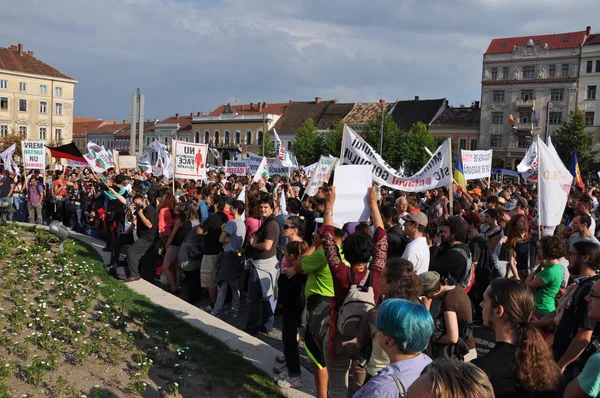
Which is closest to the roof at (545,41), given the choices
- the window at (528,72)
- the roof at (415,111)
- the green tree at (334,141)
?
the window at (528,72)

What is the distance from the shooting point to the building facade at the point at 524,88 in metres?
61.4

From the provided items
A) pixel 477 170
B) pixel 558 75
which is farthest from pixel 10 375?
pixel 558 75

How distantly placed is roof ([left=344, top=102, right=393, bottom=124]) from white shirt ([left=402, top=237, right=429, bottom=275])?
222 feet

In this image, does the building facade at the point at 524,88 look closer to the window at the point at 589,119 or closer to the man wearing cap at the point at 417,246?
the window at the point at 589,119

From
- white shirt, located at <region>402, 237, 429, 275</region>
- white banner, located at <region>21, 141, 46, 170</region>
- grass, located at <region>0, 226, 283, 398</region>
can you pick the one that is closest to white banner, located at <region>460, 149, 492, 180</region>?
white shirt, located at <region>402, 237, 429, 275</region>

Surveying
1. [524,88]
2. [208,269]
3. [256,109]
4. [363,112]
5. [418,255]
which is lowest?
[208,269]

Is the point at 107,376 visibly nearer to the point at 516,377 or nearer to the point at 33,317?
the point at 33,317

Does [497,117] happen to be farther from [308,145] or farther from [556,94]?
[308,145]

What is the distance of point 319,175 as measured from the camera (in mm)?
12984

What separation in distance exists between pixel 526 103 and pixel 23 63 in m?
67.0

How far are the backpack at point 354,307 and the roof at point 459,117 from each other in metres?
66.0

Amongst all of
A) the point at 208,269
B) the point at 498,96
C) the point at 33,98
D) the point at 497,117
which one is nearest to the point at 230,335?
the point at 208,269

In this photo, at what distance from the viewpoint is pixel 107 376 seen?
5180mm

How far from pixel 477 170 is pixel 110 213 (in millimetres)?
9010
